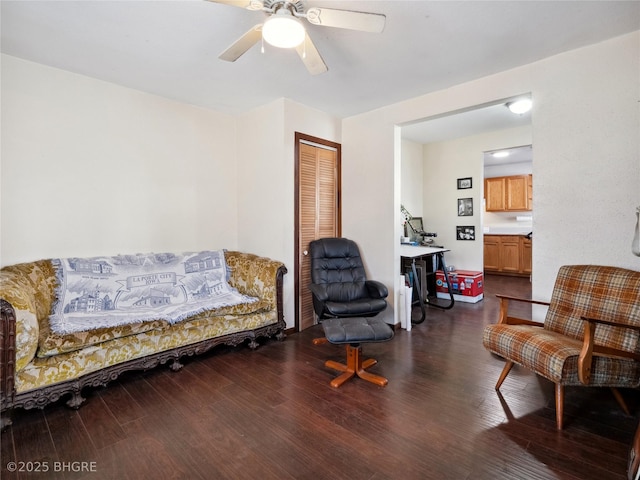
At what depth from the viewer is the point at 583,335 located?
221 centimetres

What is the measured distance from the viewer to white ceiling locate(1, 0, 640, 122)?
1994mm

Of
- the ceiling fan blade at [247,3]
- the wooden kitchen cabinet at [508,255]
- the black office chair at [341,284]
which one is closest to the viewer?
the ceiling fan blade at [247,3]

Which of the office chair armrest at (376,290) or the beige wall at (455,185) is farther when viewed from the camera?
the beige wall at (455,185)

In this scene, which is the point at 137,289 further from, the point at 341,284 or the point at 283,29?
the point at 283,29

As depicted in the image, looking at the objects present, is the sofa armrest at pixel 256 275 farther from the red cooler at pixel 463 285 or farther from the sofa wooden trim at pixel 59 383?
the red cooler at pixel 463 285

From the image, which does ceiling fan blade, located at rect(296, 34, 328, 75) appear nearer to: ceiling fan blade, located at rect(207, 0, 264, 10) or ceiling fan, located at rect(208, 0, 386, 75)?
ceiling fan, located at rect(208, 0, 386, 75)

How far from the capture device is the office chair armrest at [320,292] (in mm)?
3096

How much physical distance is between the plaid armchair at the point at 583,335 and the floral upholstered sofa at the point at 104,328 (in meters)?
2.08

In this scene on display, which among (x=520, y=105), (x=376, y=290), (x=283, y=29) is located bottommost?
(x=376, y=290)

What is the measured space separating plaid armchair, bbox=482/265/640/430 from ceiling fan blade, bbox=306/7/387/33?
1.99 m

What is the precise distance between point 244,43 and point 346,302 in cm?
239

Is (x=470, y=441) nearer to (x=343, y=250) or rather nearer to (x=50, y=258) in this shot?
(x=343, y=250)

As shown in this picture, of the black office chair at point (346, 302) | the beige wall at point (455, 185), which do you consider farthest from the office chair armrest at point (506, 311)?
the beige wall at point (455, 185)

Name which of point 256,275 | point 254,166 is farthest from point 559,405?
point 254,166
